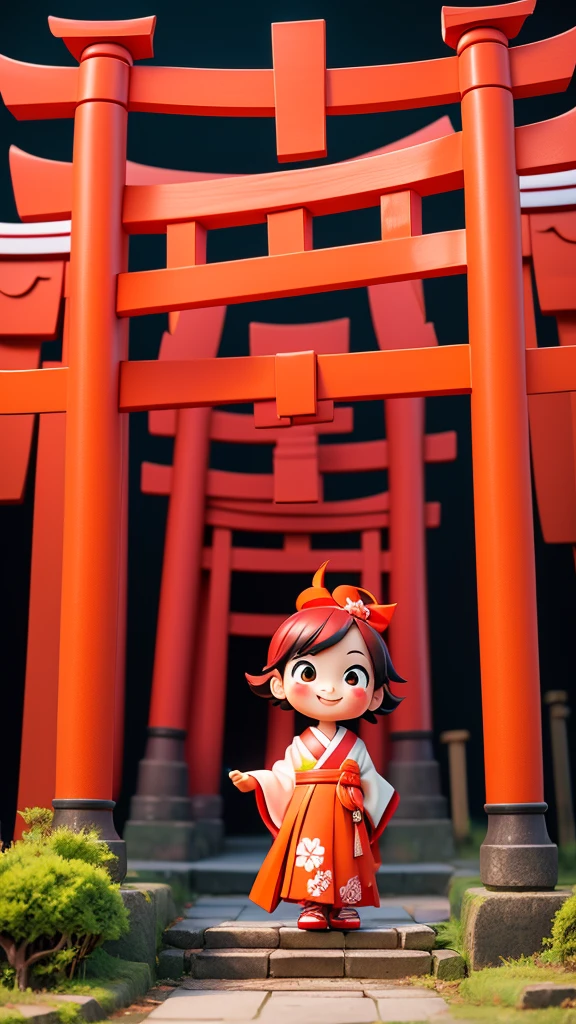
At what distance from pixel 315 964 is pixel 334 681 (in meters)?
1.05

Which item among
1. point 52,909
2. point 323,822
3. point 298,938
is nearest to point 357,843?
point 323,822

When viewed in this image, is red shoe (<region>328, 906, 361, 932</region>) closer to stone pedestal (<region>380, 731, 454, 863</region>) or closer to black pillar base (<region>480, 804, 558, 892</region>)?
black pillar base (<region>480, 804, 558, 892</region>)

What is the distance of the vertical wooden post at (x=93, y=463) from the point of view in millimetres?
3904

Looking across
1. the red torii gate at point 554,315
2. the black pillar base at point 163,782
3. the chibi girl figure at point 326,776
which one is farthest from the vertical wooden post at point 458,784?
the chibi girl figure at point 326,776

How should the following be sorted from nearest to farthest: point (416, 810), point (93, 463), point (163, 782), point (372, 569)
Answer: point (93, 463) → point (163, 782) → point (416, 810) → point (372, 569)

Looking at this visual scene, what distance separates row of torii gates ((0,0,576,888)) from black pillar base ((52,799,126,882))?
0.01m

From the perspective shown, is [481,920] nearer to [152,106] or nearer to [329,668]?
[329,668]

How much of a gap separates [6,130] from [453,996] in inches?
298

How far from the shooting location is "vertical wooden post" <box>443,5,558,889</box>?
3699mm

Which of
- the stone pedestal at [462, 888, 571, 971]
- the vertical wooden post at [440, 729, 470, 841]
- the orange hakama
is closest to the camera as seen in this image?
the stone pedestal at [462, 888, 571, 971]

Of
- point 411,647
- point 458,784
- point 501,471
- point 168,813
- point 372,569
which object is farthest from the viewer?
point 458,784

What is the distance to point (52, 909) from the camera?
10.0 ft

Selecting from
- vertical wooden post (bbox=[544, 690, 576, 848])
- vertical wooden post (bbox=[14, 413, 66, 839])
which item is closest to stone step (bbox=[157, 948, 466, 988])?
vertical wooden post (bbox=[14, 413, 66, 839])

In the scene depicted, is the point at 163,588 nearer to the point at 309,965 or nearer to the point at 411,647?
the point at 411,647
